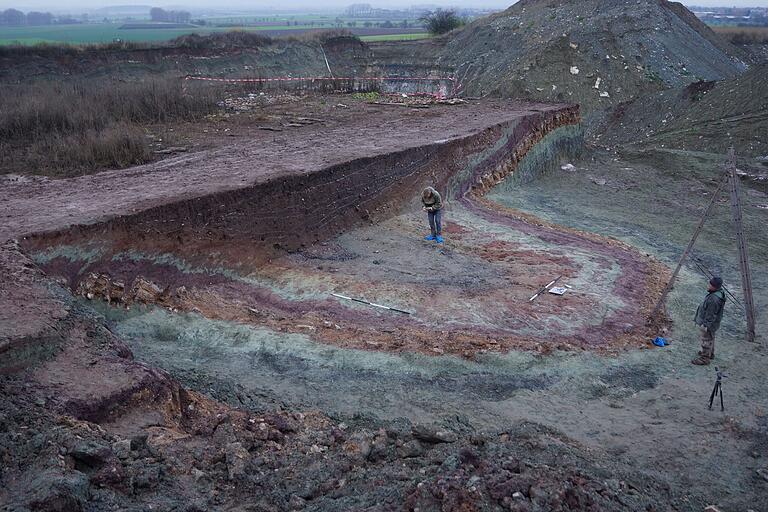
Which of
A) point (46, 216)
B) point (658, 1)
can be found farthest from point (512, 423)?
point (658, 1)

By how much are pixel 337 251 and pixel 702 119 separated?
A: 15377mm

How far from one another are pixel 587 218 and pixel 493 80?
1530 centimetres

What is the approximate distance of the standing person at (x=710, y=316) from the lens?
7.84m

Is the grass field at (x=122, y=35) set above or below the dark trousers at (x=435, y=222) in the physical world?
above

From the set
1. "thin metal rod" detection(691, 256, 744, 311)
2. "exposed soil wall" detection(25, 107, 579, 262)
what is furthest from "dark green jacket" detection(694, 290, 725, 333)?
"exposed soil wall" detection(25, 107, 579, 262)

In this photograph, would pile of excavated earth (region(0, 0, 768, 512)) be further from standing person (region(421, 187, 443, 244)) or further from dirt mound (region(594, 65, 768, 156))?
dirt mound (region(594, 65, 768, 156))

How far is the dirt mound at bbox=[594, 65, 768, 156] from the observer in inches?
747

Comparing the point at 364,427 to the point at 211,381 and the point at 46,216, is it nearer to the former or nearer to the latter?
the point at 211,381

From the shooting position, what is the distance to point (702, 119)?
20609 millimetres

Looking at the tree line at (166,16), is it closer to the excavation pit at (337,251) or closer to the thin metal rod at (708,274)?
the excavation pit at (337,251)

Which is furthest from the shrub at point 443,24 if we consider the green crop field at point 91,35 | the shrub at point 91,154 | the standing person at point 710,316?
the standing person at point 710,316

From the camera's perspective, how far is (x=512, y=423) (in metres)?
6.58

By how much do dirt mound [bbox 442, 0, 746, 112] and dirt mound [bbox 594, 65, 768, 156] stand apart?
1871 mm

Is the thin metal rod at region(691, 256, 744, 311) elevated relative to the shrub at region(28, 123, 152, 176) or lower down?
lower down
